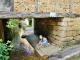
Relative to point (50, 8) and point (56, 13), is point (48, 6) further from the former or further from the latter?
point (56, 13)

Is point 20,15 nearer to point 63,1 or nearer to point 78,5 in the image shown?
point 63,1

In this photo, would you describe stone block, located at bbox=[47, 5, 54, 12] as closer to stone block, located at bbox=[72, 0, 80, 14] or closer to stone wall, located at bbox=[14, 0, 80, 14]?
stone wall, located at bbox=[14, 0, 80, 14]

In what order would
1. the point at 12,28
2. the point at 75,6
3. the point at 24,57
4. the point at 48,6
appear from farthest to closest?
the point at 12,28 < the point at 24,57 < the point at 75,6 < the point at 48,6

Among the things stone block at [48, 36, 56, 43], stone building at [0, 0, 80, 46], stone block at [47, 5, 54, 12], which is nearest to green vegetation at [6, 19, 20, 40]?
stone block at [48, 36, 56, 43]

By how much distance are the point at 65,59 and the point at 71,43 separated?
1482 mm

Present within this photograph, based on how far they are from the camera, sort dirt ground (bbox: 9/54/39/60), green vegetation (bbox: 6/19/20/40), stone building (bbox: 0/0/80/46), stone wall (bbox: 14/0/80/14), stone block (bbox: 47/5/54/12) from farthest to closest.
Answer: green vegetation (bbox: 6/19/20/40) < dirt ground (bbox: 9/54/39/60) < stone block (bbox: 47/5/54/12) < stone wall (bbox: 14/0/80/14) < stone building (bbox: 0/0/80/46)

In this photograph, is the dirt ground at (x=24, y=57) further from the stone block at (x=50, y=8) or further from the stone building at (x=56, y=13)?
the stone block at (x=50, y=8)

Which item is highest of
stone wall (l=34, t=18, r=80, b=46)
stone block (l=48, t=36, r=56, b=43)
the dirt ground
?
stone wall (l=34, t=18, r=80, b=46)

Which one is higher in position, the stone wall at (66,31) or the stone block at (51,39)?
the stone wall at (66,31)

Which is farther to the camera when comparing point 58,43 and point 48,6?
point 58,43

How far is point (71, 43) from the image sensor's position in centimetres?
609

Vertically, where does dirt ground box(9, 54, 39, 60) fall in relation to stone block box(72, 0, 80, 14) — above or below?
below

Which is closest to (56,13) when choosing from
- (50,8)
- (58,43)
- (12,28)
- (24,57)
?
(50,8)

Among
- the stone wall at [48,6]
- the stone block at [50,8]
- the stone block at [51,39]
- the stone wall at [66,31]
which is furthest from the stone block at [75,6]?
the stone block at [51,39]
